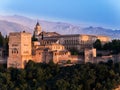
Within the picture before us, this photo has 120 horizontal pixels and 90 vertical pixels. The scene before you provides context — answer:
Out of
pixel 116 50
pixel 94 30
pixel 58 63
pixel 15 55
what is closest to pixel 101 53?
pixel 116 50

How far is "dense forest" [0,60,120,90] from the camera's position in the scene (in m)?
38.0

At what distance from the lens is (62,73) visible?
40969mm

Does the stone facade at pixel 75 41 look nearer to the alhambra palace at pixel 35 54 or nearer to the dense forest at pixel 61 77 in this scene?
the alhambra palace at pixel 35 54

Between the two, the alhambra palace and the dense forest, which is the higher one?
the alhambra palace

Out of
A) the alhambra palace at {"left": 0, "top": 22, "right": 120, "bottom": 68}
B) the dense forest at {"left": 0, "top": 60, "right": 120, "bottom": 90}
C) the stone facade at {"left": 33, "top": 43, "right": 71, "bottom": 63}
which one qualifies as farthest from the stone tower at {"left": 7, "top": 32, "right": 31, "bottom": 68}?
the stone facade at {"left": 33, "top": 43, "right": 71, "bottom": 63}

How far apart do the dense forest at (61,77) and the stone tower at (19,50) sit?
626mm

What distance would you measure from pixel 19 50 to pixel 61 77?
566 cm

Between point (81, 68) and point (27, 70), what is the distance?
5.10m

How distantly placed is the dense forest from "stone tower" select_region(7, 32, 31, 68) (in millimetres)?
626

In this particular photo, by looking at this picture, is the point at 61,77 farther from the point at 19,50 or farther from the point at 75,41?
the point at 75,41

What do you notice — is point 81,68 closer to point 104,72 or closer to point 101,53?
point 104,72

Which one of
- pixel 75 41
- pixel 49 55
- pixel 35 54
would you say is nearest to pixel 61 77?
pixel 49 55

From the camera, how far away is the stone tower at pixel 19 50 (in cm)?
4359

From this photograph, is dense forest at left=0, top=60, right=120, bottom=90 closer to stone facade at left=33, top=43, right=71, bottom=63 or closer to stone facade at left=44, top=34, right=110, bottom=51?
stone facade at left=33, top=43, right=71, bottom=63
